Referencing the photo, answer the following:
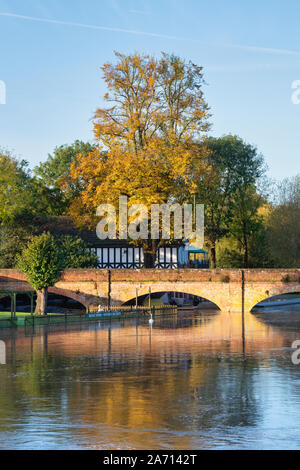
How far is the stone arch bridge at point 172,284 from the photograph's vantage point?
170 feet

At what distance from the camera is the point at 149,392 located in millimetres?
18797

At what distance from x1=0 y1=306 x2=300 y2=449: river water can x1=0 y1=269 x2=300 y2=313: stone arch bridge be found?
654 inches

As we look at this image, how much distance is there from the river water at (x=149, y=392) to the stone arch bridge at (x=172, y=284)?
1661cm

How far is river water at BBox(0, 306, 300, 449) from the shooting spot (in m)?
13.6

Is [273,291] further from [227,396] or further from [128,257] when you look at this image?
[227,396]

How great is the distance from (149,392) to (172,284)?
3497 centimetres

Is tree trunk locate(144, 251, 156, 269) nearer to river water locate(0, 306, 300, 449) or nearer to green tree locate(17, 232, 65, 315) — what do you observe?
green tree locate(17, 232, 65, 315)

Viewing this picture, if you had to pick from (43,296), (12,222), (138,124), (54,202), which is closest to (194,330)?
(43,296)

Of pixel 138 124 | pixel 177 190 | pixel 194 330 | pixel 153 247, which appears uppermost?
pixel 138 124

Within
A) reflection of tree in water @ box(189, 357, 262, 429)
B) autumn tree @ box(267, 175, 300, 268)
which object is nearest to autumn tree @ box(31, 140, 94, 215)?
autumn tree @ box(267, 175, 300, 268)

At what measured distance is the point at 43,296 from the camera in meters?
47.7

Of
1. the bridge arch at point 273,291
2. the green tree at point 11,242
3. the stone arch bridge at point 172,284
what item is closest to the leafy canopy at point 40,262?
the stone arch bridge at point 172,284
